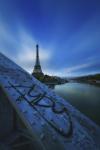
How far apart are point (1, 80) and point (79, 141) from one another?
2.68 metres

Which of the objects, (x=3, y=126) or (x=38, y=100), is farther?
(x=3, y=126)

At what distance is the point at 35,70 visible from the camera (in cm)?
5119

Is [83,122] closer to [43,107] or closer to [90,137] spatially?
[90,137]

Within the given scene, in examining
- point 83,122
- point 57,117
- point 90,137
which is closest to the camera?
point 90,137

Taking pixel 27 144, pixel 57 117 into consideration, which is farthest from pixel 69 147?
pixel 27 144

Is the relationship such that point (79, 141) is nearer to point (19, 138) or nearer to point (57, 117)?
point (57, 117)

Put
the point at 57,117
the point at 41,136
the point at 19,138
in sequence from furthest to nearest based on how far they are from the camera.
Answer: the point at 19,138 → the point at 57,117 → the point at 41,136

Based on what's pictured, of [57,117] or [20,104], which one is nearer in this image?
[57,117]

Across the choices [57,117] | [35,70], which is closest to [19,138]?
[57,117]

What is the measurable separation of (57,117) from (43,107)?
39 centimetres

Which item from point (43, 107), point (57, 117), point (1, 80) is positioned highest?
point (1, 80)

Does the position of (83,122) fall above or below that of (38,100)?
below

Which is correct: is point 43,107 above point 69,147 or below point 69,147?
above

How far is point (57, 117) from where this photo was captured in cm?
225
